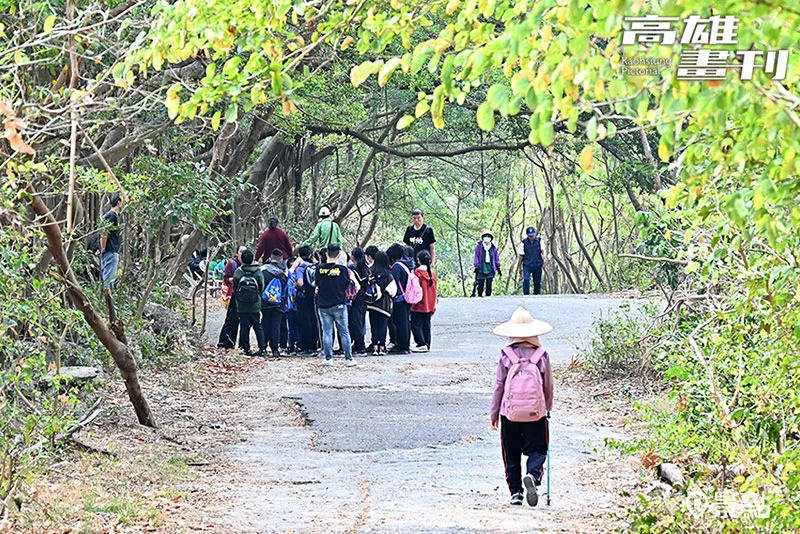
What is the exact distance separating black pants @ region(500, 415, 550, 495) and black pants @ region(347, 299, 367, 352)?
9.77 metres

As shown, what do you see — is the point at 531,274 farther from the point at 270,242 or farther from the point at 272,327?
the point at 272,327

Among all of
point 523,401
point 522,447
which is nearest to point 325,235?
point 522,447

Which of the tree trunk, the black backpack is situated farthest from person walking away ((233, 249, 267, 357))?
the tree trunk

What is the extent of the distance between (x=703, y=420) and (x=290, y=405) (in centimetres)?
709

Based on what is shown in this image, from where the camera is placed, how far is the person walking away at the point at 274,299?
61.8 ft

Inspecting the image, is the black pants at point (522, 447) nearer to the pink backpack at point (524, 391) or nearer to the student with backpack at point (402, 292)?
the pink backpack at point (524, 391)

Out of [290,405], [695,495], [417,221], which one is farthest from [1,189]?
[417,221]

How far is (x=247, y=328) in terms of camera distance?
63.2 feet

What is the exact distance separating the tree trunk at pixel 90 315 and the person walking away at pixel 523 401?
A: 3394 mm

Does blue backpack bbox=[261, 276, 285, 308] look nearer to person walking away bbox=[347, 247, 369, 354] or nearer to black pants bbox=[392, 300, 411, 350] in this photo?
person walking away bbox=[347, 247, 369, 354]

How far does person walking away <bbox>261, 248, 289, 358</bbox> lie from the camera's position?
18844 millimetres

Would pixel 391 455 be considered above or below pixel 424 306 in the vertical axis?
below

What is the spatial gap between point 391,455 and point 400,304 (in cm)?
779

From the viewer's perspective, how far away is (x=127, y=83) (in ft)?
20.0
